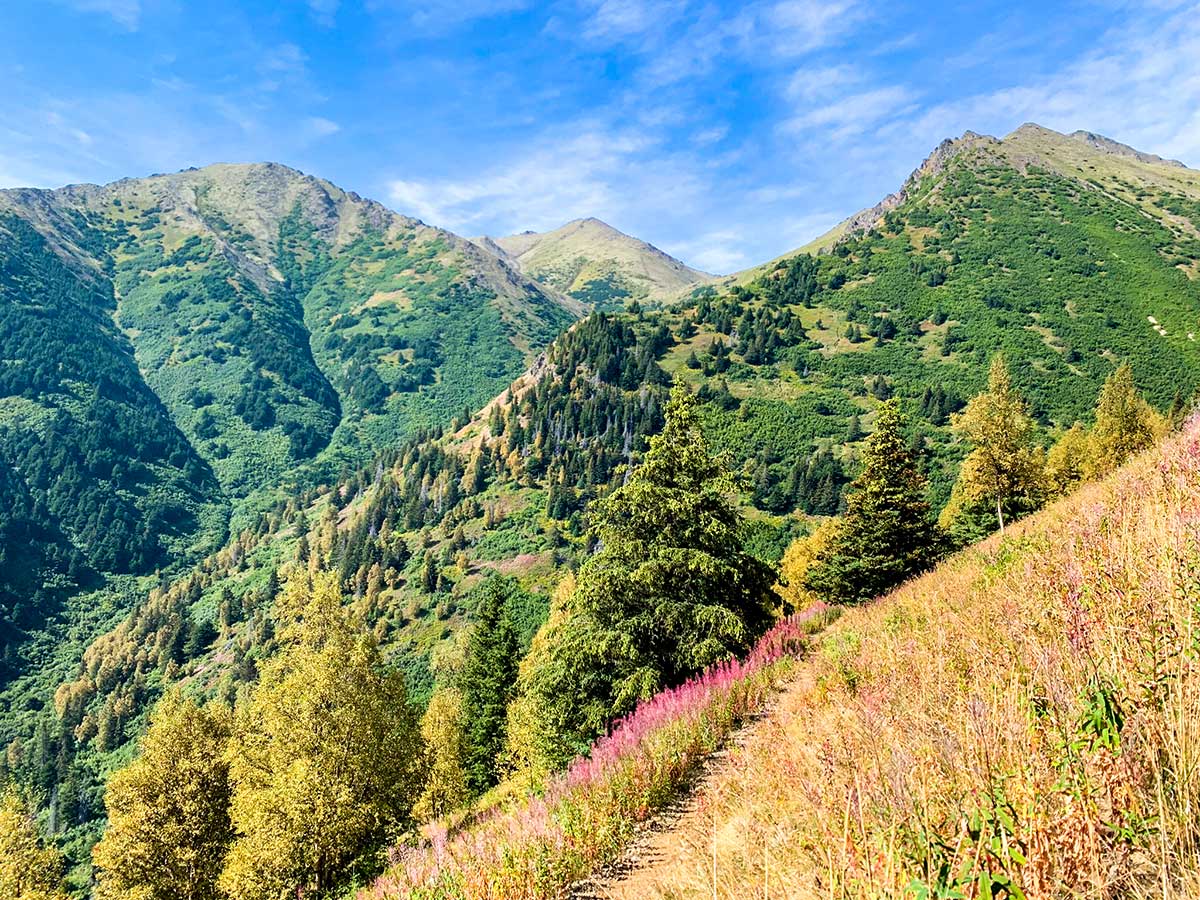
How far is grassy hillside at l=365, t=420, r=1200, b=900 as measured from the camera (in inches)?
83.3

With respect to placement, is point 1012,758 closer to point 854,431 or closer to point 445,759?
point 445,759

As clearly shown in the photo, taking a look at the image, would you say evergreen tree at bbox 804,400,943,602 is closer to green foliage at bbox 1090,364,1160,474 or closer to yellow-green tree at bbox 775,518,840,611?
yellow-green tree at bbox 775,518,840,611

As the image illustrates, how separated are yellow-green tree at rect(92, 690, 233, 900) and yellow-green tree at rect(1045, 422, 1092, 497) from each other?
5023cm

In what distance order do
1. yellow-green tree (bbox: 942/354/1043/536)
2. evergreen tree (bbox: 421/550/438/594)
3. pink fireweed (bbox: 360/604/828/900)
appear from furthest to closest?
evergreen tree (bbox: 421/550/438/594)
yellow-green tree (bbox: 942/354/1043/536)
pink fireweed (bbox: 360/604/828/900)

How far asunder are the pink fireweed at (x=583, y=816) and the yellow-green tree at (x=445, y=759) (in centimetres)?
2262

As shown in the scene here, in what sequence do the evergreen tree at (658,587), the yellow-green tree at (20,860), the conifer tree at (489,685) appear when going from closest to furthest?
the evergreen tree at (658,587), the yellow-green tree at (20,860), the conifer tree at (489,685)

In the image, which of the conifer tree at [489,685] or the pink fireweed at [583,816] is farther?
the conifer tree at [489,685]

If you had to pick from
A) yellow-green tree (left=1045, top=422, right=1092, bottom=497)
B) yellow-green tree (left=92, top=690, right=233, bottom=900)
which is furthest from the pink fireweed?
yellow-green tree (left=1045, top=422, right=1092, bottom=497)

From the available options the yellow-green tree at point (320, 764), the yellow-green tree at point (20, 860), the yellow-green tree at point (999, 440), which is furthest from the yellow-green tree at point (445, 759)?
the yellow-green tree at point (999, 440)

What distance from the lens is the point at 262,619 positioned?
98688mm

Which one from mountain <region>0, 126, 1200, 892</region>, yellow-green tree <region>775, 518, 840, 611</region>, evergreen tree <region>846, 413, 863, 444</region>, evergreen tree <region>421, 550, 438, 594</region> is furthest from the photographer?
evergreen tree <region>846, 413, 863, 444</region>

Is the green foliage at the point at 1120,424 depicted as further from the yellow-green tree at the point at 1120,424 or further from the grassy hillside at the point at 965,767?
the grassy hillside at the point at 965,767

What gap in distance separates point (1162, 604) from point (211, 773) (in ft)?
101

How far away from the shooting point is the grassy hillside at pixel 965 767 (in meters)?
2.12
